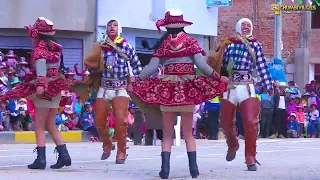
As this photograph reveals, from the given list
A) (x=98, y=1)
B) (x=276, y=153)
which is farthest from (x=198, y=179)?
(x=98, y=1)

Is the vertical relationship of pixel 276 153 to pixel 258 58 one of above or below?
below

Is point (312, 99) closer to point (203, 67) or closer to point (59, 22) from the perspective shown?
point (59, 22)

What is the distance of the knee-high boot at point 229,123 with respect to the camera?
12164mm

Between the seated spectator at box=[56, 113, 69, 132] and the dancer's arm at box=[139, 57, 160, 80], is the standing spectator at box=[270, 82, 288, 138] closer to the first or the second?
the seated spectator at box=[56, 113, 69, 132]

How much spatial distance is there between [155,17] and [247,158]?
16872 millimetres

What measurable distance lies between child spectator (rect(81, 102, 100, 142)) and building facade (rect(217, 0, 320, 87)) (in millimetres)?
14967

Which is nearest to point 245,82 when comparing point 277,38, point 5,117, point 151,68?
point 151,68

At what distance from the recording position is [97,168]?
39.5ft

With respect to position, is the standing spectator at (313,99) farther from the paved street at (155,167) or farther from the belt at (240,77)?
the belt at (240,77)

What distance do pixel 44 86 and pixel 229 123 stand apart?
2.66 m

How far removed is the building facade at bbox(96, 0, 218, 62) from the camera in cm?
2731

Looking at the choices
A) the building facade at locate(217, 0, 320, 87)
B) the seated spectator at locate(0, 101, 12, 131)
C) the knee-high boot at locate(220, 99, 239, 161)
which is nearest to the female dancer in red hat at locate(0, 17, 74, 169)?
the knee-high boot at locate(220, 99, 239, 161)

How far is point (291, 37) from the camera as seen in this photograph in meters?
36.8

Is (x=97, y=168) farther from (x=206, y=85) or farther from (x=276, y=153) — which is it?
(x=276, y=153)
